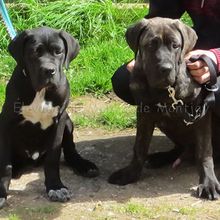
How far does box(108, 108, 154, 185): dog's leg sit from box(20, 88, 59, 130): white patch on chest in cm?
58

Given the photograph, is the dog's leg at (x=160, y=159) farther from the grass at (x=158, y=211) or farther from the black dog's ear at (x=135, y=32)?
the black dog's ear at (x=135, y=32)

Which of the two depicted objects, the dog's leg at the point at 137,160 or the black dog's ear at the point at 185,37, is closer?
the black dog's ear at the point at 185,37

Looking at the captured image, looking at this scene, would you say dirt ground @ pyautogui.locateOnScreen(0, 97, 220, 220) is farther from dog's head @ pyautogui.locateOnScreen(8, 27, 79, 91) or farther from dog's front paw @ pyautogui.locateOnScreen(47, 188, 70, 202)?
dog's head @ pyautogui.locateOnScreen(8, 27, 79, 91)

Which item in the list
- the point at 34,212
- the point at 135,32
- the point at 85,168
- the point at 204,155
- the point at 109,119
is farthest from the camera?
the point at 109,119

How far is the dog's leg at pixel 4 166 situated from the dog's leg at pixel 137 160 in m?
0.70

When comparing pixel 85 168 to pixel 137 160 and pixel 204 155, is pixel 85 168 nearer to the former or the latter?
pixel 137 160

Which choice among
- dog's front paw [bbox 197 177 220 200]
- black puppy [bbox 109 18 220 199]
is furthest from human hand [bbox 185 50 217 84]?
dog's front paw [bbox 197 177 220 200]

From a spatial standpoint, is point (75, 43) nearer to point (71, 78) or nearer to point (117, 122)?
point (117, 122)

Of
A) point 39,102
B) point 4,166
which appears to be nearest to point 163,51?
point 39,102

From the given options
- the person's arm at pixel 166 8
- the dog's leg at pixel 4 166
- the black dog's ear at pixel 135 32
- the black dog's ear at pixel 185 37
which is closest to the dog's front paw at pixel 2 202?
the dog's leg at pixel 4 166

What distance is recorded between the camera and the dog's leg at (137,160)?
409 cm

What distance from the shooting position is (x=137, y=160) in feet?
13.6

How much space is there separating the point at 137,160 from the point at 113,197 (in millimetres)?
339

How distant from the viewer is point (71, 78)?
595 centimetres
